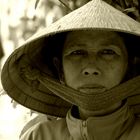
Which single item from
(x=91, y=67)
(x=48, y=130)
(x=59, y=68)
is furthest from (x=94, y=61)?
(x=48, y=130)

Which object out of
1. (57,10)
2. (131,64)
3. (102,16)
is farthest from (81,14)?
(57,10)

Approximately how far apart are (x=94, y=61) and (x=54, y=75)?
0.28 meters

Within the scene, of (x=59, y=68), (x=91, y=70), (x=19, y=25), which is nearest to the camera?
(x=91, y=70)

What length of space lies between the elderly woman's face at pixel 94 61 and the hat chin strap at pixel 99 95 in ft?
0.05

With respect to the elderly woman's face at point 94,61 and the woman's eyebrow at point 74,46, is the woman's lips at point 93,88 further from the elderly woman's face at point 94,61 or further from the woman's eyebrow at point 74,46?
the woman's eyebrow at point 74,46

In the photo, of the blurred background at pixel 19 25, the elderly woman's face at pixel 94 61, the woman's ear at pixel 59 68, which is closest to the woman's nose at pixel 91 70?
the elderly woman's face at pixel 94 61

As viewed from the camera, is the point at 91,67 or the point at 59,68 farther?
the point at 59,68

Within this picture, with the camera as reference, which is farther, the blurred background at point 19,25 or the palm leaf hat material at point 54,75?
the blurred background at point 19,25

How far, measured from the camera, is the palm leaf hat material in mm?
2076

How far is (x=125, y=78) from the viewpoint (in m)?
2.27

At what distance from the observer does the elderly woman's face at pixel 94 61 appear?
2133mm

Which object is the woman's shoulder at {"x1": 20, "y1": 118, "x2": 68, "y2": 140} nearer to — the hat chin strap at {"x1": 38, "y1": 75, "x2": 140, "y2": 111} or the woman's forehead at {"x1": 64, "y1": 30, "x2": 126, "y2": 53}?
the hat chin strap at {"x1": 38, "y1": 75, "x2": 140, "y2": 111}

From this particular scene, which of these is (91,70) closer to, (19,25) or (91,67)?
(91,67)

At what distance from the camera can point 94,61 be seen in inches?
84.4
